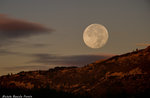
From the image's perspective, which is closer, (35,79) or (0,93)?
(0,93)

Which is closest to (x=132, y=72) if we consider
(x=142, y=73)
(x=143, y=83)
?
(x=142, y=73)

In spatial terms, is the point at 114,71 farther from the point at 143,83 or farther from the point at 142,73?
the point at 143,83

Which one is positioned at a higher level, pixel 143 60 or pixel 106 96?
pixel 143 60

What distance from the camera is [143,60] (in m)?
31.2

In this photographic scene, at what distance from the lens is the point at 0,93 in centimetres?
1469

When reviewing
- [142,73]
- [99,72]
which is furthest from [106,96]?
[99,72]

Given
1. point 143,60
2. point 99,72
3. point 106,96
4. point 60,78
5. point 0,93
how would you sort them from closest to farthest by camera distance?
point 0,93 < point 106,96 < point 143,60 < point 99,72 < point 60,78

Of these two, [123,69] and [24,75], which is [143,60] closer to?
[123,69]

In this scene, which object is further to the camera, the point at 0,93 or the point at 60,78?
the point at 60,78

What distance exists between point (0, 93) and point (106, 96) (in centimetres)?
817

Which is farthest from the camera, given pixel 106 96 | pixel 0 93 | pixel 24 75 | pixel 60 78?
pixel 24 75

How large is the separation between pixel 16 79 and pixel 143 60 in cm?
2114

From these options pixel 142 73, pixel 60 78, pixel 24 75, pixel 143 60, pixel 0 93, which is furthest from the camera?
pixel 24 75

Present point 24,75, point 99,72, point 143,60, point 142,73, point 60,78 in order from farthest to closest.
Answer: point 24,75
point 60,78
point 99,72
point 143,60
point 142,73
